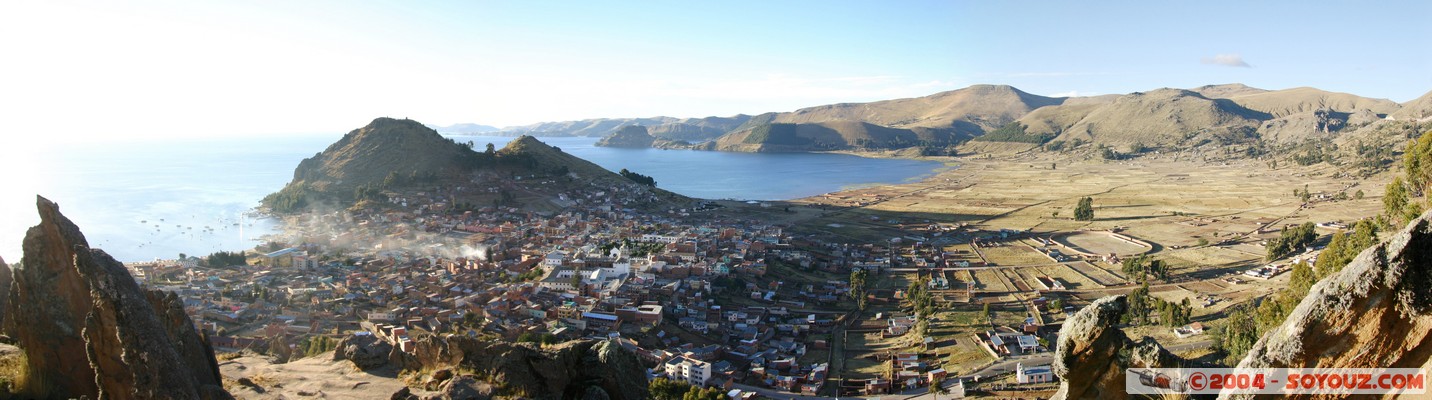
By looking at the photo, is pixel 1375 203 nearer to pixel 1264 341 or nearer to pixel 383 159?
pixel 1264 341

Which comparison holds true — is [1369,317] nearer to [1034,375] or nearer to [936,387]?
[936,387]

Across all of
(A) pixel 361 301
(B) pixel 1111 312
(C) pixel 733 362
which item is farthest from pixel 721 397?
(A) pixel 361 301

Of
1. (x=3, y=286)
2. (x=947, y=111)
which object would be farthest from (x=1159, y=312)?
(x=947, y=111)

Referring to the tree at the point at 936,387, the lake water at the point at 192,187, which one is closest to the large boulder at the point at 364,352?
the tree at the point at 936,387

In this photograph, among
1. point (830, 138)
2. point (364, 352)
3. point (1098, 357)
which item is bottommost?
point (364, 352)

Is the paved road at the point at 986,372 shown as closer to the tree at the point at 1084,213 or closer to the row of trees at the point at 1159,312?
the row of trees at the point at 1159,312

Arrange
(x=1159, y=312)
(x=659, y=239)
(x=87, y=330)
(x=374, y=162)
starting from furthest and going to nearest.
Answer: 1. (x=374, y=162)
2. (x=659, y=239)
3. (x=1159, y=312)
4. (x=87, y=330)

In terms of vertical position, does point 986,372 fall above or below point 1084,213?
below
